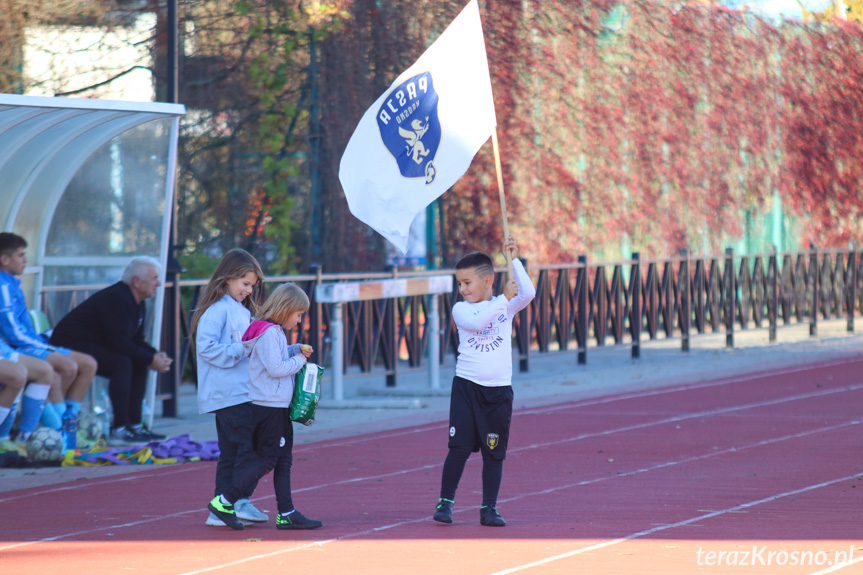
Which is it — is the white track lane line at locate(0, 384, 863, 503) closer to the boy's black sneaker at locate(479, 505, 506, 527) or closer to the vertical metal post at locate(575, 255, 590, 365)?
the boy's black sneaker at locate(479, 505, 506, 527)

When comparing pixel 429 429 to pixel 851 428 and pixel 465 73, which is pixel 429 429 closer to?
pixel 851 428

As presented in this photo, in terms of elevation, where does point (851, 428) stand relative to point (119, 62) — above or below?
below

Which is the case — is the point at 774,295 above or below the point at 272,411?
above

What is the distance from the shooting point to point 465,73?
739 cm

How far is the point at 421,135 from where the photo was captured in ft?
23.8

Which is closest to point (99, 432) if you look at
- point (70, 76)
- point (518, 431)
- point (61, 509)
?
point (61, 509)

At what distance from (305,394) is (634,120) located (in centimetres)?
1539

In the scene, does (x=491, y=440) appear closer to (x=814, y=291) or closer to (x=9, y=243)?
(x=9, y=243)

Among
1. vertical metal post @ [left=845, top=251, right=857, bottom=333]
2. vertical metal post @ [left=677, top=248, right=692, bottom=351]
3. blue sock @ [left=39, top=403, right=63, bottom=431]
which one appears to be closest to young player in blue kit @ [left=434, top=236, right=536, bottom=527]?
blue sock @ [left=39, top=403, right=63, bottom=431]

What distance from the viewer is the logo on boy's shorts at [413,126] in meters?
7.14

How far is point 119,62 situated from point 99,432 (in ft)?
34.1

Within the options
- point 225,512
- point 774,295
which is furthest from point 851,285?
point 225,512

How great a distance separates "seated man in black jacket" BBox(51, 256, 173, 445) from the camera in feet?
33.3

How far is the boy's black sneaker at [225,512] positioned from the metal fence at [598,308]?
17.9ft
